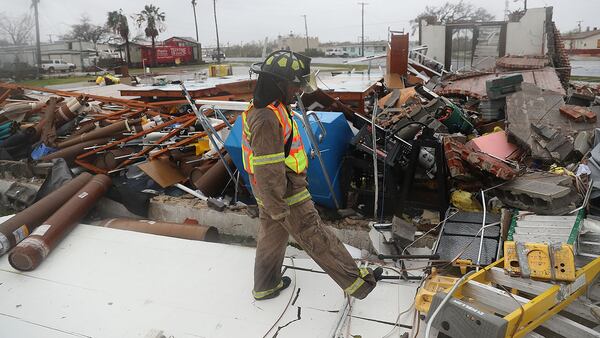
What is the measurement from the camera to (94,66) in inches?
1453

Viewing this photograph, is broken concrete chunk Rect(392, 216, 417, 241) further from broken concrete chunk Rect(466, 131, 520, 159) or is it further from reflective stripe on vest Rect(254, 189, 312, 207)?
broken concrete chunk Rect(466, 131, 520, 159)

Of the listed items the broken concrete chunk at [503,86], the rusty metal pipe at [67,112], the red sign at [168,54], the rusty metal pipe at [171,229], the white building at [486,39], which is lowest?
the rusty metal pipe at [171,229]

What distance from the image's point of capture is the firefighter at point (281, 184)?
2.57 m

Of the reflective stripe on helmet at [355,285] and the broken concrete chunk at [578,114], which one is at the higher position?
the broken concrete chunk at [578,114]

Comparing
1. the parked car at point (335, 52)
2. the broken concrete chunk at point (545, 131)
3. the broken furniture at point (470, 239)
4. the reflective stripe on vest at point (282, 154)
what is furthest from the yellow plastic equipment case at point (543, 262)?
the parked car at point (335, 52)

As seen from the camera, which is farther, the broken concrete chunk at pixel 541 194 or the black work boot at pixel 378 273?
the broken concrete chunk at pixel 541 194

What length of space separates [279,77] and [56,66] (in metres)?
38.2

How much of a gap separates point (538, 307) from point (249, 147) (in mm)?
1916

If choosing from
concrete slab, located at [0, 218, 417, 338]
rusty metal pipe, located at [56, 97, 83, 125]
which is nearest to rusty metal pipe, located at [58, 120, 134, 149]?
rusty metal pipe, located at [56, 97, 83, 125]

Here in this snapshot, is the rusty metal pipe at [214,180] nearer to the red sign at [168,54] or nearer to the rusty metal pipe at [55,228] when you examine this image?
the rusty metal pipe at [55,228]

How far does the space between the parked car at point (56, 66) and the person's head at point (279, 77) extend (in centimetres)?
3593

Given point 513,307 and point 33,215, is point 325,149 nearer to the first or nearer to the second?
point 513,307

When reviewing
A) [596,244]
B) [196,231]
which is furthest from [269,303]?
[596,244]

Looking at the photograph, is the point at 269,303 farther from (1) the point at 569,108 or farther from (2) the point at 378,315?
(1) the point at 569,108
